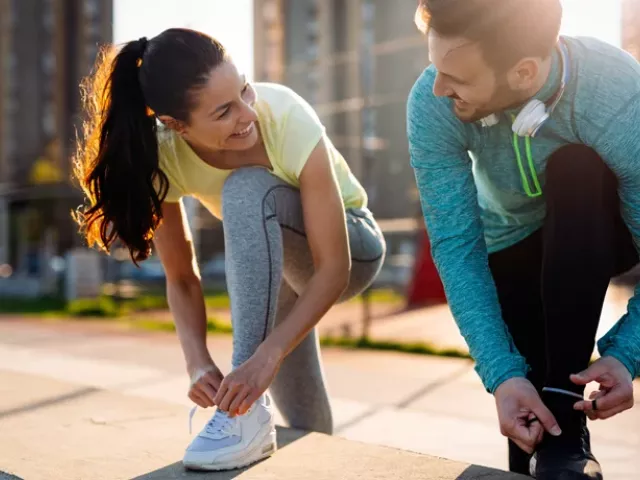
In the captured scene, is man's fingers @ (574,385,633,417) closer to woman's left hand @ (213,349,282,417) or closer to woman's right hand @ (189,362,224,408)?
woman's left hand @ (213,349,282,417)

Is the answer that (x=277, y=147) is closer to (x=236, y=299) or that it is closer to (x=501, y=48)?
(x=236, y=299)

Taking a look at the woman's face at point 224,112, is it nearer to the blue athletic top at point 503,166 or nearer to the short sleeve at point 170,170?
the short sleeve at point 170,170

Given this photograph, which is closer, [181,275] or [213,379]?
[213,379]

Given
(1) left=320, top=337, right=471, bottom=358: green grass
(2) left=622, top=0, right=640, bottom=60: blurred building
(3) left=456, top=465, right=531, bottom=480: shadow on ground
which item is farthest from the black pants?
(1) left=320, top=337, right=471, bottom=358: green grass

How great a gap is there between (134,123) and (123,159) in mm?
74

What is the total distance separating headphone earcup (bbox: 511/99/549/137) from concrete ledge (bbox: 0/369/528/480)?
1.97 ft

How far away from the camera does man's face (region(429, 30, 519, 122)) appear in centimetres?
115

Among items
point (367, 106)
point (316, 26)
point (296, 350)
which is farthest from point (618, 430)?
point (316, 26)

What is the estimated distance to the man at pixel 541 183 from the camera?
1.12m

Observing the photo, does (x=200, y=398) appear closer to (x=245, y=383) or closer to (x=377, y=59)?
(x=245, y=383)

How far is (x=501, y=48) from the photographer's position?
1139mm

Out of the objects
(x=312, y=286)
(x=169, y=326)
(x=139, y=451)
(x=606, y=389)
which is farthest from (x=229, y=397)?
(x=169, y=326)

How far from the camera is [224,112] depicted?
1450mm

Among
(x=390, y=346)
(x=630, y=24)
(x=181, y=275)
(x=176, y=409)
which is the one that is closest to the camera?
(x=181, y=275)
